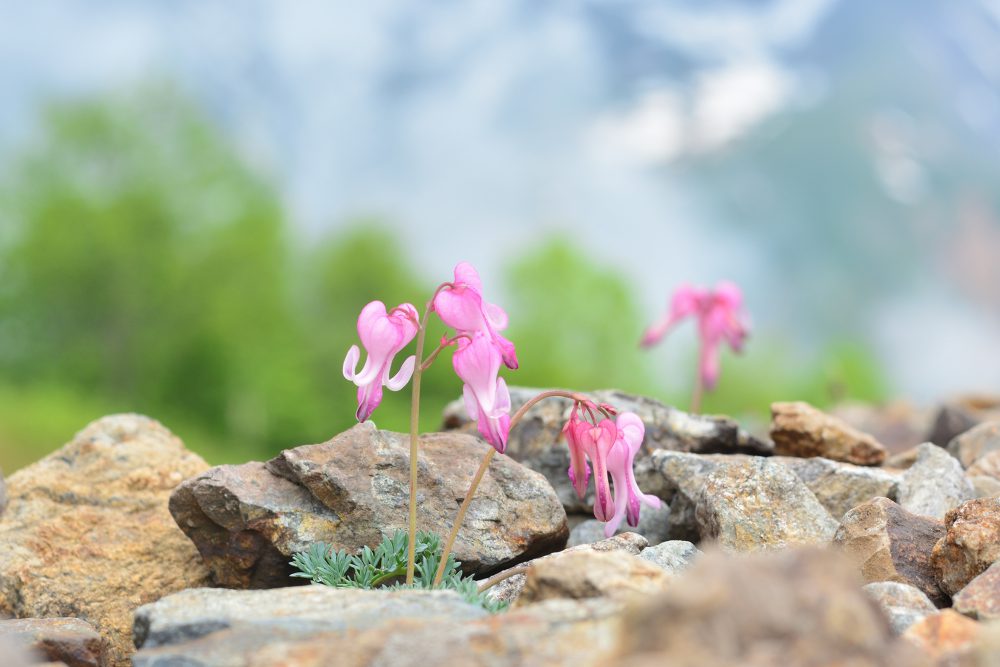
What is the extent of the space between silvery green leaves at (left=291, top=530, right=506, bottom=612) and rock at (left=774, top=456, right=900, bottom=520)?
7.89ft

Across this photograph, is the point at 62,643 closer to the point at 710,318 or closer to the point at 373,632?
the point at 373,632

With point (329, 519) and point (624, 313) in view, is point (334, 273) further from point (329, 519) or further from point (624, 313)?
point (329, 519)

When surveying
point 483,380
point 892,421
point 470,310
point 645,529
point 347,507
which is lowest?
point 892,421

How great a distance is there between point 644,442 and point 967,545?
2.44m

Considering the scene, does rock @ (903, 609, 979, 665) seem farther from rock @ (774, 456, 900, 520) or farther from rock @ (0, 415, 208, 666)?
rock @ (0, 415, 208, 666)

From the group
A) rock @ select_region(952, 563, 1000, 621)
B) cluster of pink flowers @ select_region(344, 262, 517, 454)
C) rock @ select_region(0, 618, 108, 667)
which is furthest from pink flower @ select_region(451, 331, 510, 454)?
rock @ select_region(0, 618, 108, 667)

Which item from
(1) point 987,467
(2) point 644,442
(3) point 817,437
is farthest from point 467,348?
(1) point 987,467

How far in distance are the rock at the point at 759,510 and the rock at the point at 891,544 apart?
223 mm

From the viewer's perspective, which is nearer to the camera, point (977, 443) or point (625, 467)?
point (625, 467)

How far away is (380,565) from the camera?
474 cm

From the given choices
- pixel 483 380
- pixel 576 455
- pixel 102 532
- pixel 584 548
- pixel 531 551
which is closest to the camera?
pixel 483 380

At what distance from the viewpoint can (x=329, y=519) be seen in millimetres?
5094

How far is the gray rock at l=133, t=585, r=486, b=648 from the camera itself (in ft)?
11.2

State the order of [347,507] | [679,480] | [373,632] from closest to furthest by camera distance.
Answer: [373,632], [347,507], [679,480]
